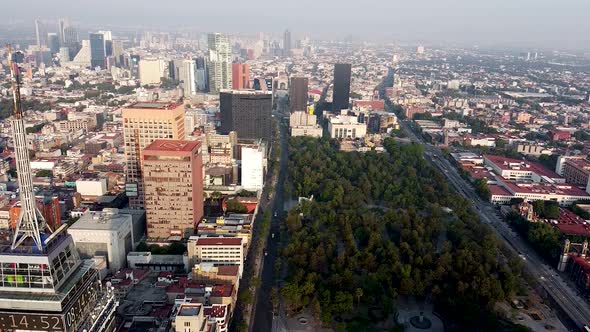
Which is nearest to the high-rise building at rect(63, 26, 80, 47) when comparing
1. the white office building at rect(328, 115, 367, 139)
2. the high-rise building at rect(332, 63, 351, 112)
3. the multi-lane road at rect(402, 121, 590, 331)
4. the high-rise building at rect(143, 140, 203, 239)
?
the high-rise building at rect(332, 63, 351, 112)

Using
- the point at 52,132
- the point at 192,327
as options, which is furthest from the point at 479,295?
the point at 52,132

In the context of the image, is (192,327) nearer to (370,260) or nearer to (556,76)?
(370,260)

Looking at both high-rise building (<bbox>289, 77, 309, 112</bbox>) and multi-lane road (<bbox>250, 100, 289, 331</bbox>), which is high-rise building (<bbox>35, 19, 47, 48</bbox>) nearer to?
high-rise building (<bbox>289, 77, 309, 112</bbox>)

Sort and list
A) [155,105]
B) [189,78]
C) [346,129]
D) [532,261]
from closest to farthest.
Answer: [532,261], [155,105], [346,129], [189,78]

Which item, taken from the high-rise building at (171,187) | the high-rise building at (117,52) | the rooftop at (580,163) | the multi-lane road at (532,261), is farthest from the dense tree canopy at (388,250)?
the high-rise building at (117,52)

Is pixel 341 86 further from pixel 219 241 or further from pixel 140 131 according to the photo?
pixel 219 241

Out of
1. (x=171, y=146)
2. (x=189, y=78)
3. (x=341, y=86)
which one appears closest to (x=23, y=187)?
(x=171, y=146)
